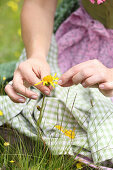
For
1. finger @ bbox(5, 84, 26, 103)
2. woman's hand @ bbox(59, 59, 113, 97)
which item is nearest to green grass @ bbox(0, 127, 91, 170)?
finger @ bbox(5, 84, 26, 103)

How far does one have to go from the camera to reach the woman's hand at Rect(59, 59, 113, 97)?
3.14 feet

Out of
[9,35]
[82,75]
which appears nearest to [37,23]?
[82,75]

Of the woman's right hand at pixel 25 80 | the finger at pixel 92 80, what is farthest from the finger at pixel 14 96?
the finger at pixel 92 80

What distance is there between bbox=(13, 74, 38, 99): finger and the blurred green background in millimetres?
1472

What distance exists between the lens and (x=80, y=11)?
150 centimetres

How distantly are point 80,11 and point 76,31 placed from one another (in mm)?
117

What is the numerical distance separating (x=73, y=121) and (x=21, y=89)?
0.28m

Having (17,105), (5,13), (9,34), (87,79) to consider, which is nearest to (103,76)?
(87,79)

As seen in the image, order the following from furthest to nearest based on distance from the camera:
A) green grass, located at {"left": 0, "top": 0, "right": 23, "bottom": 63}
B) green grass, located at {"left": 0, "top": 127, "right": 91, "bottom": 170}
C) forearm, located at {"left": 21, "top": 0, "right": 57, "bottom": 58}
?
green grass, located at {"left": 0, "top": 0, "right": 23, "bottom": 63}
forearm, located at {"left": 21, "top": 0, "right": 57, "bottom": 58}
green grass, located at {"left": 0, "top": 127, "right": 91, "bottom": 170}

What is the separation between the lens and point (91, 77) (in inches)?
37.5

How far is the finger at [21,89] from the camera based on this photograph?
970 mm

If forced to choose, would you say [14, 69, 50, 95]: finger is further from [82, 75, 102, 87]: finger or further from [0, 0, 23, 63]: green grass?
[0, 0, 23, 63]: green grass

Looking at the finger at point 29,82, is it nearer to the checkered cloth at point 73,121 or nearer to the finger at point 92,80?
the checkered cloth at point 73,121

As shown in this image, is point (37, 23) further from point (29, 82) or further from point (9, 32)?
point (9, 32)
